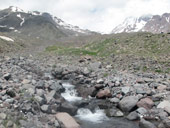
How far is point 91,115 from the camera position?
1753cm

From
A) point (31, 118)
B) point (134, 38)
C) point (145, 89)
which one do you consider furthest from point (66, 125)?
point (134, 38)

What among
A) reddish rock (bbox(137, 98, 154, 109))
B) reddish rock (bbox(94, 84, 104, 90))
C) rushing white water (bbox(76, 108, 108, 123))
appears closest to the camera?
rushing white water (bbox(76, 108, 108, 123))

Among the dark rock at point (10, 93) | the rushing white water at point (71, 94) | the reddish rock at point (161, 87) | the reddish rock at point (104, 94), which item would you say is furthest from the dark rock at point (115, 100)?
the dark rock at point (10, 93)

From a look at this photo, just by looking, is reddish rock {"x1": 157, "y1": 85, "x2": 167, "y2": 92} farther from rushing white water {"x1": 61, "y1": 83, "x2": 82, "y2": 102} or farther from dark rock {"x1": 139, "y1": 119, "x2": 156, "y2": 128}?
rushing white water {"x1": 61, "y1": 83, "x2": 82, "y2": 102}

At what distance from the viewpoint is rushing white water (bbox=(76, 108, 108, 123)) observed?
653 inches

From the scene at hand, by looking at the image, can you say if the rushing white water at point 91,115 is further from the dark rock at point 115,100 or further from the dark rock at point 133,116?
the dark rock at point 115,100

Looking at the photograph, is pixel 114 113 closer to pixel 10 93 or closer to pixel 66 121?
pixel 66 121

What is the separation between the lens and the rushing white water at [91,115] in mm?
16578

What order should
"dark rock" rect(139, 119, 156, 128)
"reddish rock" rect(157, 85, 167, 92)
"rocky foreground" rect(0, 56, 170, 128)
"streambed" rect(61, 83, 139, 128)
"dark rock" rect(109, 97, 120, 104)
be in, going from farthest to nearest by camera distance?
"reddish rock" rect(157, 85, 167, 92), "dark rock" rect(109, 97, 120, 104), "streambed" rect(61, 83, 139, 128), "dark rock" rect(139, 119, 156, 128), "rocky foreground" rect(0, 56, 170, 128)

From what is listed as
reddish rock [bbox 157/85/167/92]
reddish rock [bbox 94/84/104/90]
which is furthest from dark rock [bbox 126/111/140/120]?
reddish rock [bbox 94/84/104/90]

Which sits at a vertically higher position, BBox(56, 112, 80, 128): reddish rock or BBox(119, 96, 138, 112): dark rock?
BBox(119, 96, 138, 112): dark rock

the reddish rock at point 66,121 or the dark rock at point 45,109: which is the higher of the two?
the dark rock at point 45,109

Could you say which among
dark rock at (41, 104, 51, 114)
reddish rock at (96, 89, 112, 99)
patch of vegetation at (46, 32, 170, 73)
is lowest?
dark rock at (41, 104, 51, 114)

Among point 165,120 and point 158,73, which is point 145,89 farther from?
point 158,73
